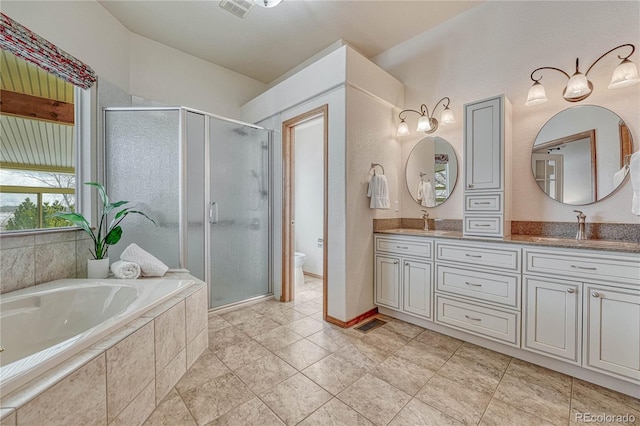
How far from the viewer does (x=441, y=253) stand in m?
2.20

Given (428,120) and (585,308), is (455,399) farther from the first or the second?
(428,120)

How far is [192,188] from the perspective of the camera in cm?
255

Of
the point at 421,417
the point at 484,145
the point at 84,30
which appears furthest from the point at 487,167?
the point at 84,30

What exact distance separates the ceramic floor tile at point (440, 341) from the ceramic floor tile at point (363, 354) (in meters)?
0.41

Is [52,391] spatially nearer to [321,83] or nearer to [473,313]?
[473,313]

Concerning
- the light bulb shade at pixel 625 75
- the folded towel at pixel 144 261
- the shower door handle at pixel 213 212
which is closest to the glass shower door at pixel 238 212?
the shower door handle at pixel 213 212

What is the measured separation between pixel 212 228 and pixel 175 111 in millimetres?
1176

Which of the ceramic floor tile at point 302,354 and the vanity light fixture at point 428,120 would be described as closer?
the ceramic floor tile at point 302,354

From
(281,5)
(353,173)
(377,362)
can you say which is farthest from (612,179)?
(281,5)

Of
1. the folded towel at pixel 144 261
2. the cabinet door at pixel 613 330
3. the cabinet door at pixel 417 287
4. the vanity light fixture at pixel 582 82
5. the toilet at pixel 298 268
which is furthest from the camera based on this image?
the toilet at pixel 298 268

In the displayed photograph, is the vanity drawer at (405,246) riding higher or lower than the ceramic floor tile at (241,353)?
higher

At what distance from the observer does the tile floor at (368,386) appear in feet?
4.43

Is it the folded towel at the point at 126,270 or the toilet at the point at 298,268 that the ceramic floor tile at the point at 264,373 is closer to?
the folded towel at the point at 126,270

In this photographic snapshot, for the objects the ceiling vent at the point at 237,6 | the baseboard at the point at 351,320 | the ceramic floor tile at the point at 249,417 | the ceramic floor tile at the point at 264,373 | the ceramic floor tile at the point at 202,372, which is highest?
the ceiling vent at the point at 237,6
